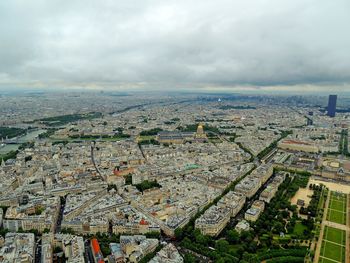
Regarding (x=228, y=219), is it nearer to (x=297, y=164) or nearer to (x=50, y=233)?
(x=50, y=233)

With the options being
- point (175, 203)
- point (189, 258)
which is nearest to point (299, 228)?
point (189, 258)

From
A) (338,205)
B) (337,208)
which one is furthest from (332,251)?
(338,205)

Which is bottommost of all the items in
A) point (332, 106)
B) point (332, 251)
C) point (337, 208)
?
point (332, 251)

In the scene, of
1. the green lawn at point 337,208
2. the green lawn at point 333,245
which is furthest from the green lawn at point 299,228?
the green lawn at point 337,208

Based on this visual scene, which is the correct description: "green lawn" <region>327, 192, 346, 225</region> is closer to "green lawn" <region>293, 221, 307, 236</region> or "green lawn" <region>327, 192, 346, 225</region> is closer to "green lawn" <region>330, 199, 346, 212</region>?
"green lawn" <region>330, 199, 346, 212</region>

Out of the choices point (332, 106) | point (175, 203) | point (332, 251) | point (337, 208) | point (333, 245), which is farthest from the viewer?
point (332, 106)

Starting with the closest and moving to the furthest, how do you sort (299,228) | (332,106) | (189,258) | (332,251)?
(189,258), (332,251), (299,228), (332,106)

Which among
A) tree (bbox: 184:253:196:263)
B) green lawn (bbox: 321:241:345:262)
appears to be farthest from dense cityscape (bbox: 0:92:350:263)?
tree (bbox: 184:253:196:263)

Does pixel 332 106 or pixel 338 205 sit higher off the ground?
pixel 332 106

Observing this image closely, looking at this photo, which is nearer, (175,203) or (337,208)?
(175,203)

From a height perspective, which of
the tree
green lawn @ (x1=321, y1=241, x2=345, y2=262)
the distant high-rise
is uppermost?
the distant high-rise

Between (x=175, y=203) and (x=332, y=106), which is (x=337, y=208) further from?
(x=332, y=106)

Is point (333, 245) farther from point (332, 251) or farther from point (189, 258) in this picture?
point (189, 258)
